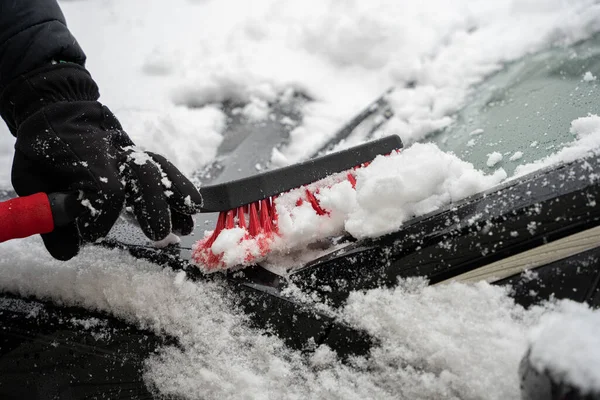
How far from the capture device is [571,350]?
0.67 meters

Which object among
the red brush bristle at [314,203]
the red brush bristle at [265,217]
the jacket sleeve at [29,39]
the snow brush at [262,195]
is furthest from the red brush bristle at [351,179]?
the jacket sleeve at [29,39]

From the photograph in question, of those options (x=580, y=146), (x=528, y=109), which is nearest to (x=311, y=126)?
(x=528, y=109)

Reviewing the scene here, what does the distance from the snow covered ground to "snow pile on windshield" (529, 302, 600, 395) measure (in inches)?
5.9

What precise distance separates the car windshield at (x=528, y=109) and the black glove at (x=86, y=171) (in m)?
0.88

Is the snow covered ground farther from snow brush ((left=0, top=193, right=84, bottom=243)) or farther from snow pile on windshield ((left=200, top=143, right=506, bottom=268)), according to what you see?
snow brush ((left=0, top=193, right=84, bottom=243))

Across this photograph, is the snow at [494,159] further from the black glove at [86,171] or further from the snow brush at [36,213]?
the snow brush at [36,213]

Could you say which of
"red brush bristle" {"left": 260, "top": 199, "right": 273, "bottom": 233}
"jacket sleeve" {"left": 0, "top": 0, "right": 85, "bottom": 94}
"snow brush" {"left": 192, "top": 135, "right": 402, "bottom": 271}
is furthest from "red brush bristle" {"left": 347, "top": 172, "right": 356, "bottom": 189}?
"jacket sleeve" {"left": 0, "top": 0, "right": 85, "bottom": 94}

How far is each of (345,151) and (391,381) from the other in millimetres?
600

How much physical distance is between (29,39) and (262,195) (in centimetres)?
72

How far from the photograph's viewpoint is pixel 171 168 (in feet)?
3.71

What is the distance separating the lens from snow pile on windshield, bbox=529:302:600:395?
2.10ft

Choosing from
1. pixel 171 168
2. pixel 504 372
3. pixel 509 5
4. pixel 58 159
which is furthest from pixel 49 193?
pixel 509 5

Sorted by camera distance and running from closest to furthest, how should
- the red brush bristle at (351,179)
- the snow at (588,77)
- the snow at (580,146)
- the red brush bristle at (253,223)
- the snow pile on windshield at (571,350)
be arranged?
the snow pile on windshield at (571,350) → the snow at (580,146) → the red brush bristle at (253,223) → the red brush bristle at (351,179) → the snow at (588,77)

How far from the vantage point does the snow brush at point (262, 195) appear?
1.17 m
